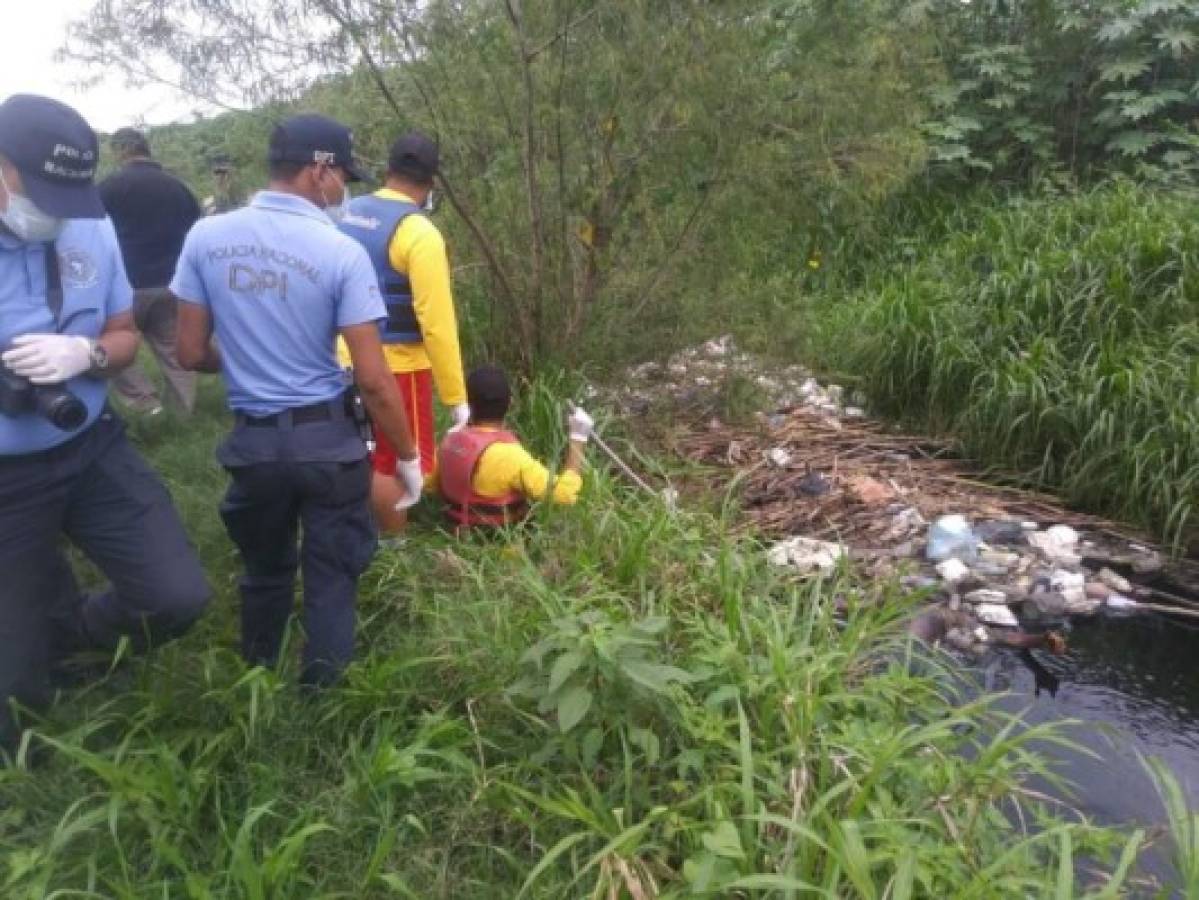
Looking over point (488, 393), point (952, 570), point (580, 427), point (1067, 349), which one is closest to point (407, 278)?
point (488, 393)

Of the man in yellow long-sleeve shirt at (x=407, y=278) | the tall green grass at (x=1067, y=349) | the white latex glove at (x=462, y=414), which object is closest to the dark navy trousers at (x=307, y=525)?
the man in yellow long-sleeve shirt at (x=407, y=278)

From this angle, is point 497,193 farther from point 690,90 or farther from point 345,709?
point 345,709

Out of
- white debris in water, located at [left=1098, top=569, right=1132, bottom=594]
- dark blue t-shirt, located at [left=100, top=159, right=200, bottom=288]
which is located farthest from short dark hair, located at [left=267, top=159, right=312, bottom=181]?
white debris in water, located at [left=1098, top=569, right=1132, bottom=594]

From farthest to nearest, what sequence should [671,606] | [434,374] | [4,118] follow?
[434,374] < [671,606] < [4,118]

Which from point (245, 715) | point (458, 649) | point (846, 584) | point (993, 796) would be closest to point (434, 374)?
point (458, 649)

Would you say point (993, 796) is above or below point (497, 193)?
below

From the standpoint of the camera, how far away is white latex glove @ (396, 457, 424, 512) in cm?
323

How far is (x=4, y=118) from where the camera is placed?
2.46m

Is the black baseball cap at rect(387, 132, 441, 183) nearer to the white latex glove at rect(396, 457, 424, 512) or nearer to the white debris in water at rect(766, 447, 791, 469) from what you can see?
the white latex glove at rect(396, 457, 424, 512)

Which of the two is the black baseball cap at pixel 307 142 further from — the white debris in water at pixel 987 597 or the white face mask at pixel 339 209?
the white debris in water at pixel 987 597

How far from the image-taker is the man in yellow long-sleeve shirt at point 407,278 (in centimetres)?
362

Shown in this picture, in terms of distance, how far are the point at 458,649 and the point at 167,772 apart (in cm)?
91

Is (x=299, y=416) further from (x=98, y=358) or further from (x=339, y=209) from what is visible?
(x=339, y=209)

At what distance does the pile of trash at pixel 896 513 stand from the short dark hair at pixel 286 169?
7.55ft
